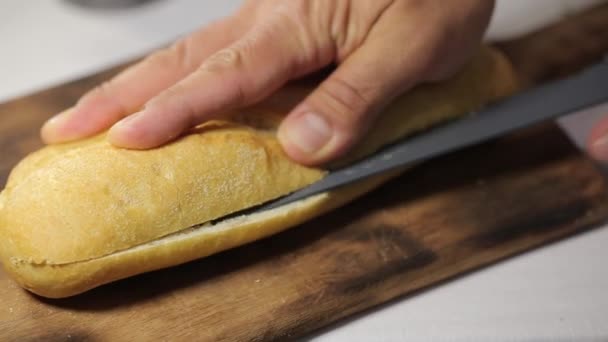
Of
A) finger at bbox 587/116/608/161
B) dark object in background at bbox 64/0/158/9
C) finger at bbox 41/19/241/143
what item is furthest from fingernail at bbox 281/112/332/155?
dark object in background at bbox 64/0/158/9

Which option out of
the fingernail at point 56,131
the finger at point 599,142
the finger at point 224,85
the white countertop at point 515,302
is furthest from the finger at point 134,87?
the finger at point 599,142

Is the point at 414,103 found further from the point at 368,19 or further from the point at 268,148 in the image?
the point at 268,148

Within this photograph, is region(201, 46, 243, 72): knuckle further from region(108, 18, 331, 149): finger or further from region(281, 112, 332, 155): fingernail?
region(281, 112, 332, 155): fingernail

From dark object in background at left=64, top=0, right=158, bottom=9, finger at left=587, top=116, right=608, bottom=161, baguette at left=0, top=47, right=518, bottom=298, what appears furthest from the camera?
dark object in background at left=64, top=0, right=158, bottom=9

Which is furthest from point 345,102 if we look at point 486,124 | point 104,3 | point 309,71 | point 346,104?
point 104,3

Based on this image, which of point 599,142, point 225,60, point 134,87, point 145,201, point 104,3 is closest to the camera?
point 145,201

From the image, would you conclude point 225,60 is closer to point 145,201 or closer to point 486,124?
point 145,201

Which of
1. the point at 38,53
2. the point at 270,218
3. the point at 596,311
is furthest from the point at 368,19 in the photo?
the point at 38,53
